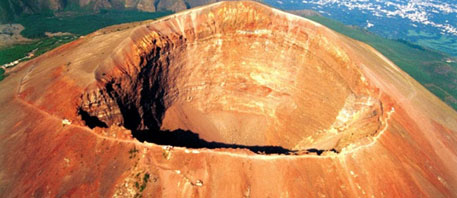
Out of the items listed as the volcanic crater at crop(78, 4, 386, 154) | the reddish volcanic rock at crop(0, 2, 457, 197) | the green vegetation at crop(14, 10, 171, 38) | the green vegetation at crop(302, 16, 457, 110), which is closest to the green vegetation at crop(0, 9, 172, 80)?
the green vegetation at crop(14, 10, 171, 38)

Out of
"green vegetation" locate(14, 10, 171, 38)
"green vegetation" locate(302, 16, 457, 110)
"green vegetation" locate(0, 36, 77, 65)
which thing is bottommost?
"green vegetation" locate(302, 16, 457, 110)

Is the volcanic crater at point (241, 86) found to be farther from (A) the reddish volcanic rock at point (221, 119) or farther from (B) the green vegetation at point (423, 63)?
(B) the green vegetation at point (423, 63)

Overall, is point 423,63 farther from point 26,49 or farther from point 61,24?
point 61,24

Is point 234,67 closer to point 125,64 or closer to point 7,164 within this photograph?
point 125,64

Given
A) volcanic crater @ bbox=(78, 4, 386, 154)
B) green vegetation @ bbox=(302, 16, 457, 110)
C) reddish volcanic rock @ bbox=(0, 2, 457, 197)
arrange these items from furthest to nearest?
green vegetation @ bbox=(302, 16, 457, 110) → volcanic crater @ bbox=(78, 4, 386, 154) → reddish volcanic rock @ bbox=(0, 2, 457, 197)

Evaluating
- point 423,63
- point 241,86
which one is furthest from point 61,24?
point 423,63

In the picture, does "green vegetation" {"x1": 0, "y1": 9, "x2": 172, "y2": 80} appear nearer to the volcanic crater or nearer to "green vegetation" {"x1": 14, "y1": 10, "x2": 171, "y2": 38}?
"green vegetation" {"x1": 14, "y1": 10, "x2": 171, "y2": 38}

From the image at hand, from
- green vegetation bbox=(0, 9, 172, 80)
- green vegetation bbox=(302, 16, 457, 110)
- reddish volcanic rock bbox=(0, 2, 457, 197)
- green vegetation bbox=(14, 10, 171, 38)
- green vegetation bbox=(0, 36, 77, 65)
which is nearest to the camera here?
reddish volcanic rock bbox=(0, 2, 457, 197)
